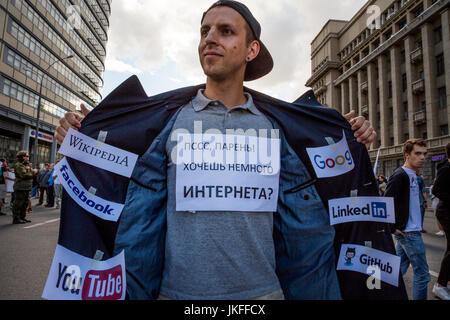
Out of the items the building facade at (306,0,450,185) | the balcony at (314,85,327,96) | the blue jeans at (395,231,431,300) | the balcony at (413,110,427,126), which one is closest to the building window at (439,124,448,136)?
the building facade at (306,0,450,185)

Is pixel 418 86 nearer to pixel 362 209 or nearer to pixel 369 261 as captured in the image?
pixel 362 209

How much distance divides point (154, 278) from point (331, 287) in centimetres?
102

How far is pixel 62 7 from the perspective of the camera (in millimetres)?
29438

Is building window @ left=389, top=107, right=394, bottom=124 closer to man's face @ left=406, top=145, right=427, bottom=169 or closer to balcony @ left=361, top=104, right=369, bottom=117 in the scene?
balcony @ left=361, top=104, right=369, bottom=117

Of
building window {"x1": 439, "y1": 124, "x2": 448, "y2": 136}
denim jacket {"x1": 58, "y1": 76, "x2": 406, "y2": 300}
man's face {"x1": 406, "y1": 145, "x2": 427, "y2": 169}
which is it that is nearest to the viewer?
denim jacket {"x1": 58, "y1": 76, "x2": 406, "y2": 300}

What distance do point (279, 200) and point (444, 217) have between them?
10.2 ft

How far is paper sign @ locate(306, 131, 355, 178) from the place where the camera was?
187cm

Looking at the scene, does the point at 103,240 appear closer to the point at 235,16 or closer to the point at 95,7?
the point at 235,16

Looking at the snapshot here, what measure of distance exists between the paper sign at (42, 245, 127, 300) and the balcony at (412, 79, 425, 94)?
98.1 feet

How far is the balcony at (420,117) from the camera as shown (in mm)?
24406

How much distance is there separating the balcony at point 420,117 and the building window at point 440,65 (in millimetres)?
3239

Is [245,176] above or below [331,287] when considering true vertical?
above

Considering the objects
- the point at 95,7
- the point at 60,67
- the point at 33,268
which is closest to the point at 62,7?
the point at 60,67

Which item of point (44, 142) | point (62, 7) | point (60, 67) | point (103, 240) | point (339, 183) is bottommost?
point (103, 240)
